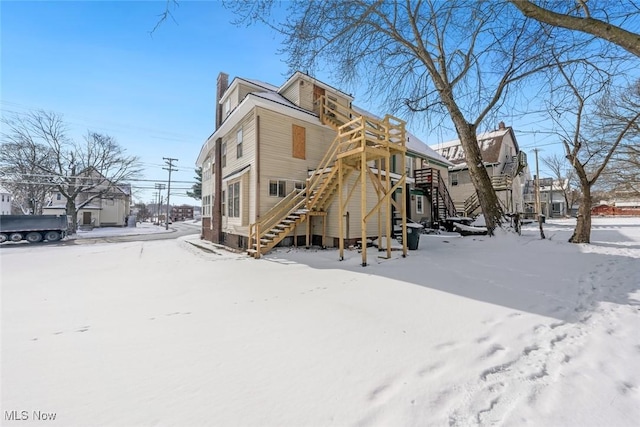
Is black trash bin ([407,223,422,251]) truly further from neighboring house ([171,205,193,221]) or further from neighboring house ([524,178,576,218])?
neighboring house ([171,205,193,221])

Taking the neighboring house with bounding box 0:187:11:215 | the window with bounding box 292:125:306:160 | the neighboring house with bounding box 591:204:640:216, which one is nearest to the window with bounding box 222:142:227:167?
the window with bounding box 292:125:306:160

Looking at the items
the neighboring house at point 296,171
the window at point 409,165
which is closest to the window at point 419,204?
the window at point 409,165

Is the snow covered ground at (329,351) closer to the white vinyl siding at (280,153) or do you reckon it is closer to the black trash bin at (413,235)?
the black trash bin at (413,235)

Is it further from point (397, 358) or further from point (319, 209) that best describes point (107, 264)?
point (397, 358)

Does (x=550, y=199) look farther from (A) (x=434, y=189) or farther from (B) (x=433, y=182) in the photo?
(B) (x=433, y=182)

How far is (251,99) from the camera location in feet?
34.2

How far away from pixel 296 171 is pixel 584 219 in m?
12.1

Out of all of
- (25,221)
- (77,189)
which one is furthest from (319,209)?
(77,189)

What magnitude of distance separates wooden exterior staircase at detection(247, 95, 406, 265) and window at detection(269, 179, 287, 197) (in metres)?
0.44

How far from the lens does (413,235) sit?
10320 millimetres

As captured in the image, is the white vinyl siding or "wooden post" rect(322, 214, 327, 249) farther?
"wooden post" rect(322, 214, 327, 249)

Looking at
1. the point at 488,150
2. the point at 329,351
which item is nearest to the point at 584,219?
the point at 329,351

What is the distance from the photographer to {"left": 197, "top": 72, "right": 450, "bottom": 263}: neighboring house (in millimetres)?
9672

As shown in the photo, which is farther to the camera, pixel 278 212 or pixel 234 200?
pixel 234 200
